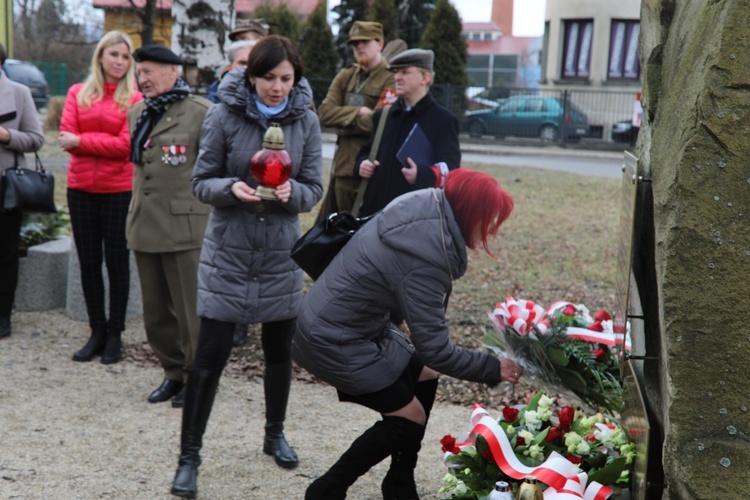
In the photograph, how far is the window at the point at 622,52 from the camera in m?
31.0

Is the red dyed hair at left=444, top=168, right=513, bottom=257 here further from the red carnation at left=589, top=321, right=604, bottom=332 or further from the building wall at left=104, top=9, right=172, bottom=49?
the building wall at left=104, top=9, right=172, bottom=49

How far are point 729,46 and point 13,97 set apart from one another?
490 cm

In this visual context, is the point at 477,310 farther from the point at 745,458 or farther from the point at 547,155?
the point at 547,155

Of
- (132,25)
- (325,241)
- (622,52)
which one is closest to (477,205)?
(325,241)

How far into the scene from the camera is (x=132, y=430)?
4.66 m

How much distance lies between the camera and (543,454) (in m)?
3.32

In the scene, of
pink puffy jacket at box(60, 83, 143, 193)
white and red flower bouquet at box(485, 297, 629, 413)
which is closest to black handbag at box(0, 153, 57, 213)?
pink puffy jacket at box(60, 83, 143, 193)

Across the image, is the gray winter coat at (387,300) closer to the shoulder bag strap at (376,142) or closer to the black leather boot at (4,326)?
the shoulder bag strap at (376,142)

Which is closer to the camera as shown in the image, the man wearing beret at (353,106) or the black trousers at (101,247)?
the black trousers at (101,247)

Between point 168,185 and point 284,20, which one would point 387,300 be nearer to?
point 168,185

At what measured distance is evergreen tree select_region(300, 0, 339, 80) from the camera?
97.2 ft

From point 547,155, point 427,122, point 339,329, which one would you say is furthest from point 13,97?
point 547,155

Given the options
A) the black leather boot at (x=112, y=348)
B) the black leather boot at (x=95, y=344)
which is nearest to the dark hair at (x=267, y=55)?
the black leather boot at (x=112, y=348)

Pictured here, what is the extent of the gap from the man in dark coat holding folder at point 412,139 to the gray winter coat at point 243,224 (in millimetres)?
1121
